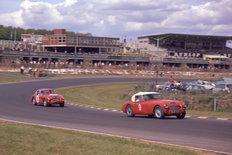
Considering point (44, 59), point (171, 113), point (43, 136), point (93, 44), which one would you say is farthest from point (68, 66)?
point (43, 136)

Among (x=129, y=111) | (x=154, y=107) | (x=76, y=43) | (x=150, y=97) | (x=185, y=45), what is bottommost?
(x=129, y=111)

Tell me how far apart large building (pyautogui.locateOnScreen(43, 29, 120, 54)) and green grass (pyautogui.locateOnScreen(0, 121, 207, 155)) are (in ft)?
283

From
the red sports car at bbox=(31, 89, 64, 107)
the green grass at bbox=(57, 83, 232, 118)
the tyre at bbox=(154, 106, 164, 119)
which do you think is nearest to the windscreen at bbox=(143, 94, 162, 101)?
the tyre at bbox=(154, 106, 164, 119)

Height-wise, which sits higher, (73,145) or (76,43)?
(76,43)

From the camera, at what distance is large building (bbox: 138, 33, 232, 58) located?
108 metres

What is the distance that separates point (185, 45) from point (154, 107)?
102m

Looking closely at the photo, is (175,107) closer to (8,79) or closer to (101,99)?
(101,99)

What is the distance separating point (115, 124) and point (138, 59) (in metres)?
67.2

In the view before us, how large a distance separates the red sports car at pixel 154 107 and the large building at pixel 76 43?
79.5 metres

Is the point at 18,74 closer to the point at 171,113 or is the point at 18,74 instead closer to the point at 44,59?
the point at 44,59

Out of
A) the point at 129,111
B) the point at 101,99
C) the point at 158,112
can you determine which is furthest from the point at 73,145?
the point at 101,99

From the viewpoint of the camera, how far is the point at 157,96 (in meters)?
17.2

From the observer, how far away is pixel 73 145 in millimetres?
9211

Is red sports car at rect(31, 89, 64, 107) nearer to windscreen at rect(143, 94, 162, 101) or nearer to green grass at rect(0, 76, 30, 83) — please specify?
windscreen at rect(143, 94, 162, 101)
